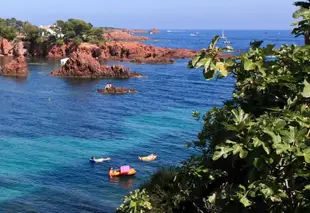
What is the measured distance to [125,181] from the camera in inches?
1053

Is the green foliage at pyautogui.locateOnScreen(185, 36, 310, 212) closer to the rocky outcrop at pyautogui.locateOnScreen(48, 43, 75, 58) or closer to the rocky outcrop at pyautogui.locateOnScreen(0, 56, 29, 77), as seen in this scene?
the rocky outcrop at pyautogui.locateOnScreen(0, 56, 29, 77)

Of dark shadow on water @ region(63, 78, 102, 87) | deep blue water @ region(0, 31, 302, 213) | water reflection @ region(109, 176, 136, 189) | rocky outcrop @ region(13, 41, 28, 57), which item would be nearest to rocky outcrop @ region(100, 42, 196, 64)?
rocky outcrop @ region(13, 41, 28, 57)

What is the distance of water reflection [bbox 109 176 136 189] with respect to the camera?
86.1 ft

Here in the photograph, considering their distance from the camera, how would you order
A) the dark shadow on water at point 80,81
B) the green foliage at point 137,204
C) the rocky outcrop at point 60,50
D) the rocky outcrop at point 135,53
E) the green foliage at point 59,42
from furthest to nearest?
the rocky outcrop at point 60,50, the green foliage at point 59,42, the rocky outcrop at point 135,53, the dark shadow on water at point 80,81, the green foliage at point 137,204

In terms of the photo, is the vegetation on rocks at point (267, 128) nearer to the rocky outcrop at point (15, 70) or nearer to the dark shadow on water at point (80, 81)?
the dark shadow on water at point (80, 81)

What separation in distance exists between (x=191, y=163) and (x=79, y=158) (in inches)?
845

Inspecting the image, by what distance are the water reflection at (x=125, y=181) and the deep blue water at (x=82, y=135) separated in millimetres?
60

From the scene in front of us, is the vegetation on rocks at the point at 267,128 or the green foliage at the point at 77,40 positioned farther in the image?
the green foliage at the point at 77,40

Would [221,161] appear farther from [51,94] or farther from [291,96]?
Answer: [51,94]

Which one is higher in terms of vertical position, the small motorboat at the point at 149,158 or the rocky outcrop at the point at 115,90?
the rocky outcrop at the point at 115,90

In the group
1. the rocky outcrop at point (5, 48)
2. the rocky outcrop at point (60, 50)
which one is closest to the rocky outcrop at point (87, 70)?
the rocky outcrop at point (60, 50)

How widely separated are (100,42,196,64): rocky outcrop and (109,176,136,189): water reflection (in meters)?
88.1

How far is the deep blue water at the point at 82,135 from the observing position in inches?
968

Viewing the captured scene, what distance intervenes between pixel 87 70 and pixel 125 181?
58.2 metres
